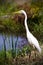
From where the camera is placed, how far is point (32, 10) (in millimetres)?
2277

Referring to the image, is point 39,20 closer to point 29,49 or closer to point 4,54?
point 29,49

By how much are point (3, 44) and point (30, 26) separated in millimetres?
323

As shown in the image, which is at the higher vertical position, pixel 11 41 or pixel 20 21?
pixel 20 21

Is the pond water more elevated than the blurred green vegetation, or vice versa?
the blurred green vegetation

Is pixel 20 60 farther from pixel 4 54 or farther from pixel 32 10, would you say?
pixel 32 10

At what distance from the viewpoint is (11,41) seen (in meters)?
2.21

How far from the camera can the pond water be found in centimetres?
219

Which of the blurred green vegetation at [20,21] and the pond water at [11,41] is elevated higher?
the blurred green vegetation at [20,21]

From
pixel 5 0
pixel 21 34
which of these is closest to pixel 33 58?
pixel 21 34

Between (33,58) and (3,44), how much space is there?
1.07ft

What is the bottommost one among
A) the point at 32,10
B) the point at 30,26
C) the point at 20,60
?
the point at 20,60

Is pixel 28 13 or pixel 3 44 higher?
pixel 28 13

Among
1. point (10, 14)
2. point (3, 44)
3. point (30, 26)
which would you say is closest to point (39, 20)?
point (30, 26)

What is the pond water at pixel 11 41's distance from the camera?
219 centimetres
